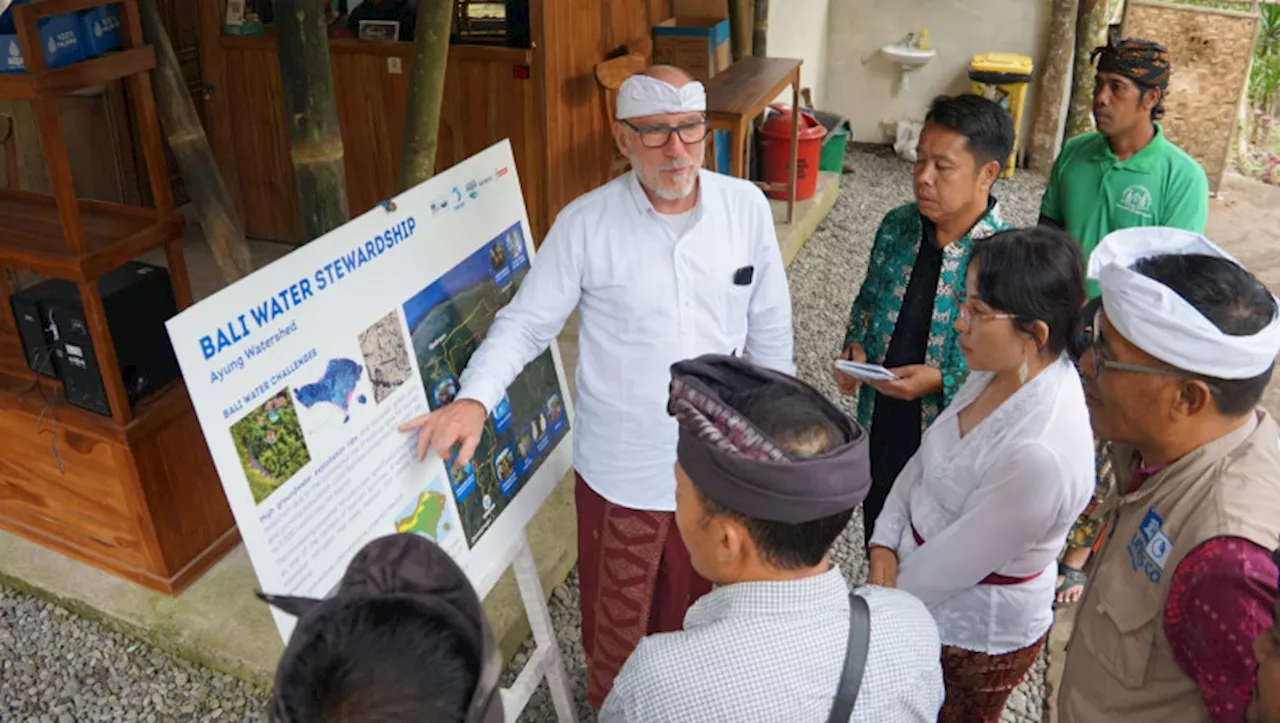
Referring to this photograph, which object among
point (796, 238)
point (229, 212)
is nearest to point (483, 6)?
point (796, 238)

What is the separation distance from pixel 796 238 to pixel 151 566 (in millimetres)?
4361

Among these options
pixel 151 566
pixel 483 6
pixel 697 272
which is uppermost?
pixel 483 6

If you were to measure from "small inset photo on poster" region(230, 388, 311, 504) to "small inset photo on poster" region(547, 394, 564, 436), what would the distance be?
87cm

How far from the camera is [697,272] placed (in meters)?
2.16

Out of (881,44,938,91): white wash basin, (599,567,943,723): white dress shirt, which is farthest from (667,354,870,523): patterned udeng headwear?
(881,44,938,91): white wash basin

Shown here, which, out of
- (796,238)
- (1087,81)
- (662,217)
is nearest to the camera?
(662,217)

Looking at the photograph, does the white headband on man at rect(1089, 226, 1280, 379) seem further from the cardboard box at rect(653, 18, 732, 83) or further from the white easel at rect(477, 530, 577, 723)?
the cardboard box at rect(653, 18, 732, 83)

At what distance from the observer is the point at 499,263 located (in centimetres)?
231

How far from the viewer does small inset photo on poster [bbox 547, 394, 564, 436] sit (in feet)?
8.13

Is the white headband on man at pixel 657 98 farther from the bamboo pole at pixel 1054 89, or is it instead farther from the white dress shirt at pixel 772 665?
the bamboo pole at pixel 1054 89

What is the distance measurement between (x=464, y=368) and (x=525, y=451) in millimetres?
338

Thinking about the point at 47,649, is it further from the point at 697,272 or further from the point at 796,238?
the point at 796,238

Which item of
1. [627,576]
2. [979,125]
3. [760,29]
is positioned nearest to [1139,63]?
[979,125]

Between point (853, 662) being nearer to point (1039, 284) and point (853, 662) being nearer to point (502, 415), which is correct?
point (1039, 284)
